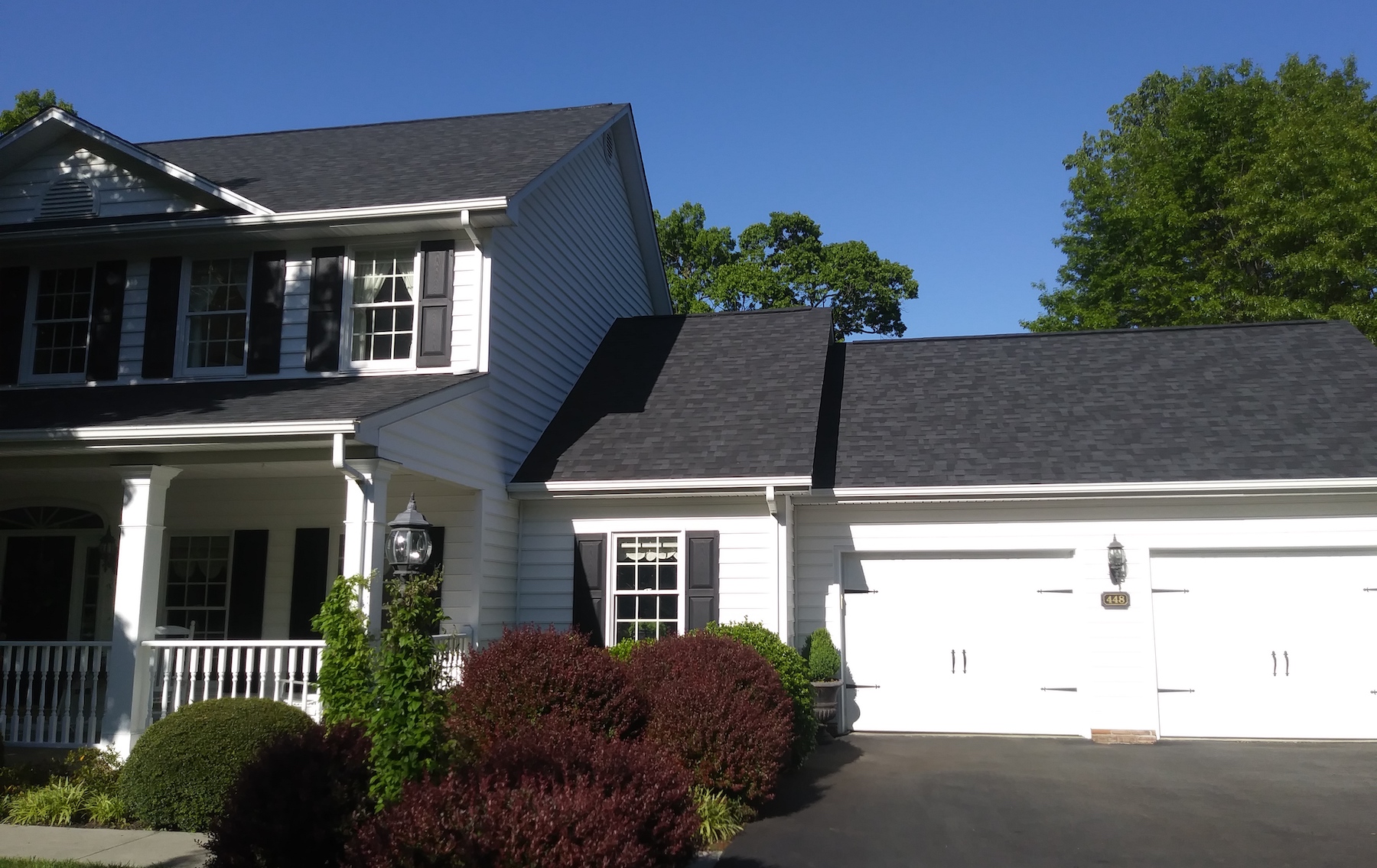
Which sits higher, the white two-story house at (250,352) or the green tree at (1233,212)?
the green tree at (1233,212)

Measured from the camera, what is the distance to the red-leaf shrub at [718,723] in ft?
26.6

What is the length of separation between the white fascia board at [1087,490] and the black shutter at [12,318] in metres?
9.72

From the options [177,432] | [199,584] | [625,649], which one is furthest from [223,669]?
[625,649]

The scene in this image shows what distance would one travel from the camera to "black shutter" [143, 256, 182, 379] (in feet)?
40.5

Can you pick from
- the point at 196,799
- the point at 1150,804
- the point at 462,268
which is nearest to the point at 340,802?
the point at 196,799

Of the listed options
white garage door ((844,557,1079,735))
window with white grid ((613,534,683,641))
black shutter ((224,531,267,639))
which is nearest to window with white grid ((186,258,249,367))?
black shutter ((224,531,267,639))

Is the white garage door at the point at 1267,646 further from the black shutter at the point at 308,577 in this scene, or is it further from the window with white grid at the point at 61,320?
the window with white grid at the point at 61,320

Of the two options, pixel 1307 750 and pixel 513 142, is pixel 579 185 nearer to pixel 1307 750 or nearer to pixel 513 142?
pixel 513 142

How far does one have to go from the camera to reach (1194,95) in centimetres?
2722

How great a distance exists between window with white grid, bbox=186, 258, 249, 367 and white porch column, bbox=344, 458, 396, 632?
3885 mm

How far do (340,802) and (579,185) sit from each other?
1083cm

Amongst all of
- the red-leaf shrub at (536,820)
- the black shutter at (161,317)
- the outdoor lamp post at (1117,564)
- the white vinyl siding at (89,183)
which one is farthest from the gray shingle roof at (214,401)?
the outdoor lamp post at (1117,564)

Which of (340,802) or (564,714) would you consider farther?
(564,714)

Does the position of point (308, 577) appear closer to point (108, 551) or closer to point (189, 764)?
point (108, 551)
